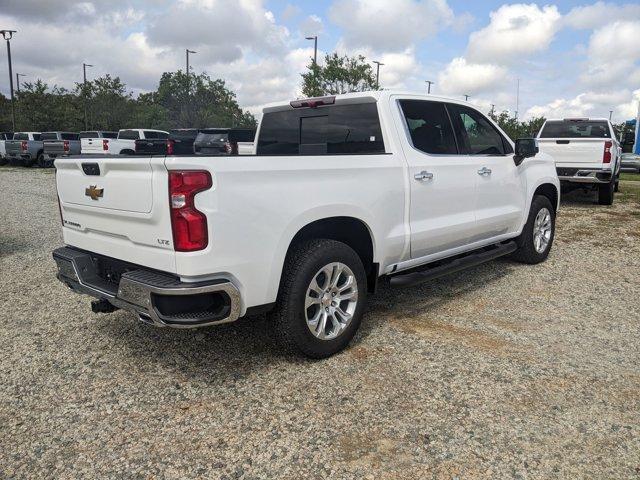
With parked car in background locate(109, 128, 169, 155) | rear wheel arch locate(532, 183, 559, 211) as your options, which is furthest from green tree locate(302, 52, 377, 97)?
rear wheel arch locate(532, 183, 559, 211)

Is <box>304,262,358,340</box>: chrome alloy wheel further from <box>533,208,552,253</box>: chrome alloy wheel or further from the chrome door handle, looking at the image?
<box>533,208,552,253</box>: chrome alloy wheel

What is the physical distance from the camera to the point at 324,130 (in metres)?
4.43

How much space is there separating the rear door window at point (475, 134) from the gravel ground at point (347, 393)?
1.38 m

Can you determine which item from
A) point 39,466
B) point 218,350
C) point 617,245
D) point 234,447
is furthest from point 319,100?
point 617,245

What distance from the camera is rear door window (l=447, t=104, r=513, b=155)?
4734 mm

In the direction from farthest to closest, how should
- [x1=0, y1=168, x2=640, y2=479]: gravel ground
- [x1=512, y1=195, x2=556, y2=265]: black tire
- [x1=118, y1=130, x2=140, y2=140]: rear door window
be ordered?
1. [x1=118, y1=130, x2=140, y2=140]: rear door window
2. [x1=512, y1=195, x2=556, y2=265]: black tire
3. [x1=0, y1=168, x2=640, y2=479]: gravel ground

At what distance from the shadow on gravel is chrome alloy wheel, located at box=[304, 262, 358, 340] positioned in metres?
0.27

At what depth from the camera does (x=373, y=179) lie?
11.9ft

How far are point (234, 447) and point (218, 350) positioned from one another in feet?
3.95

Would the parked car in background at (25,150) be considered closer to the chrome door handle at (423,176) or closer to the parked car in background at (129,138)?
the parked car in background at (129,138)

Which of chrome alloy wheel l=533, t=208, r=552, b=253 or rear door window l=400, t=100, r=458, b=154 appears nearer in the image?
rear door window l=400, t=100, r=458, b=154

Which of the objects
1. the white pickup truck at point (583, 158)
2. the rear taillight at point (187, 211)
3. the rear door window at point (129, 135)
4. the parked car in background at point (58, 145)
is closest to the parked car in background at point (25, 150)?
the parked car in background at point (58, 145)

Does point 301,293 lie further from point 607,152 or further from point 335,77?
point 335,77

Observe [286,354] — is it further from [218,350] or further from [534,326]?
[534,326]
